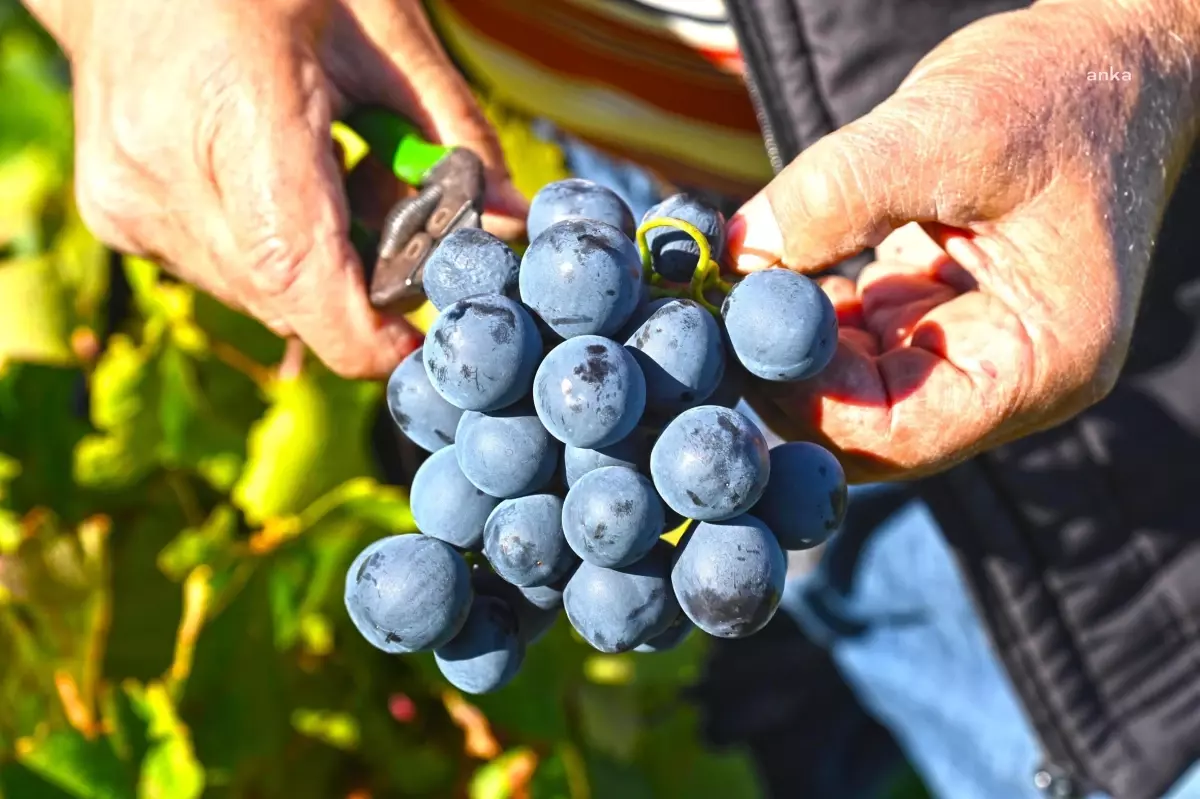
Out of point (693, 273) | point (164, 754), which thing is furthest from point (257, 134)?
point (164, 754)

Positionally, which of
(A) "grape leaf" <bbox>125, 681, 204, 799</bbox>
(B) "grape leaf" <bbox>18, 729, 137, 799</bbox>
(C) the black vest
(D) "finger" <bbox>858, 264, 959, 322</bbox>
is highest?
(D) "finger" <bbox>858, 264, 959, 322</bbox>

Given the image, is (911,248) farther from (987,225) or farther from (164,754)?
(164,754)

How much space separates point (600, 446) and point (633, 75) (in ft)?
2.61

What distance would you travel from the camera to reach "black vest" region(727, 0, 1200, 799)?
3.90ft

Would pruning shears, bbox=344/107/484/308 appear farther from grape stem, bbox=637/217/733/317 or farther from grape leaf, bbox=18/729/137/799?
grape leaf, bbox=18/729/137/799

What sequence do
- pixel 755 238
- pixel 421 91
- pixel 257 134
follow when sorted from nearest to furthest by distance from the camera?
1. pixel 755 238
2. pixel 257 134
3. pixel 421 91

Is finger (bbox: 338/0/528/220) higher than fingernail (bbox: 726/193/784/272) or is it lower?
higher

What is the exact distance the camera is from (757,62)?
110cm

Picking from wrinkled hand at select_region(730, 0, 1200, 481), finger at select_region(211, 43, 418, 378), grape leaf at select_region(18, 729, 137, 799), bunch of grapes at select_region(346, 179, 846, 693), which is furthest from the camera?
grape leaf at select_region(18, 729, 137, 799)

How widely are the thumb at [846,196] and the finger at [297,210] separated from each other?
340 mm

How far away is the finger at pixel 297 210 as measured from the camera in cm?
90

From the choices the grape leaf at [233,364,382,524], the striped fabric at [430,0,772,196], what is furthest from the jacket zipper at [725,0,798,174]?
the grape leaf at [233,364,382,524]

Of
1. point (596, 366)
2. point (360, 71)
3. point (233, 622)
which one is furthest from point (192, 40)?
point (233, 622)

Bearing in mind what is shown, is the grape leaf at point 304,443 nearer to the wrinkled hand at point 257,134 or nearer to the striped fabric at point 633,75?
the wrinkled hand at point 257,134
